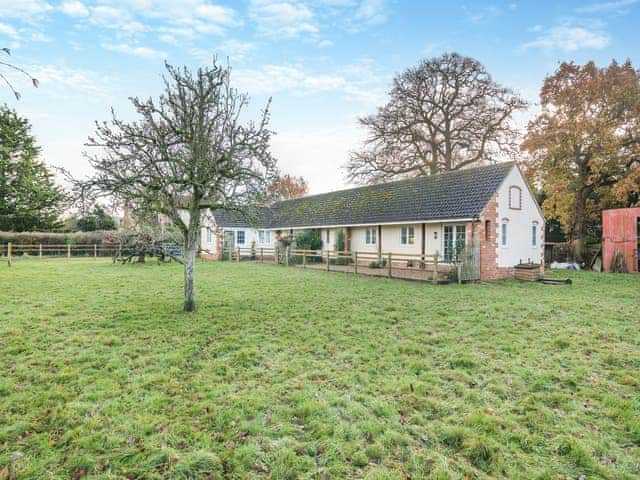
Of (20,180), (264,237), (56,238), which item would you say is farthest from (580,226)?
(20,180)

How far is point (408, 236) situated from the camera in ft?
64.1

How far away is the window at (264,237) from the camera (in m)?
30.0

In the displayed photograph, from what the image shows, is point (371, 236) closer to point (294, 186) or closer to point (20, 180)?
point (294, 186)

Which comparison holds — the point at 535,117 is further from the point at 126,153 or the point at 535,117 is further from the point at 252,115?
the point at 126,153

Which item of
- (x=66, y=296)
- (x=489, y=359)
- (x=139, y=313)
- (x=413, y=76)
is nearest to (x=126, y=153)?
(x=139, y=313)

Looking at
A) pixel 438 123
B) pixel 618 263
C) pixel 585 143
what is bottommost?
pixel 618 263

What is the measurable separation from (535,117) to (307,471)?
2772 cm

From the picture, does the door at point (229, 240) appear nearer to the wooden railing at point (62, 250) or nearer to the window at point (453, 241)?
the wooden railing at point (62, 250)

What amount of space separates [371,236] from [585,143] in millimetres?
14640

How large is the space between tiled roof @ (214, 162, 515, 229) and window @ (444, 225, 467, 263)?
91cm

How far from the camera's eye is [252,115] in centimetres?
931

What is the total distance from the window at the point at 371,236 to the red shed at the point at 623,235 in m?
13.0

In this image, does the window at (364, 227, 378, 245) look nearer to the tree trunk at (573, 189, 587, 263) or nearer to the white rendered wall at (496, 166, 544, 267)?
the white rendered wall at (496, 166, 544, 267)

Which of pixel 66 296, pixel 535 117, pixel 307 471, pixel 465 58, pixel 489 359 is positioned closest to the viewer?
pixel 307 471
